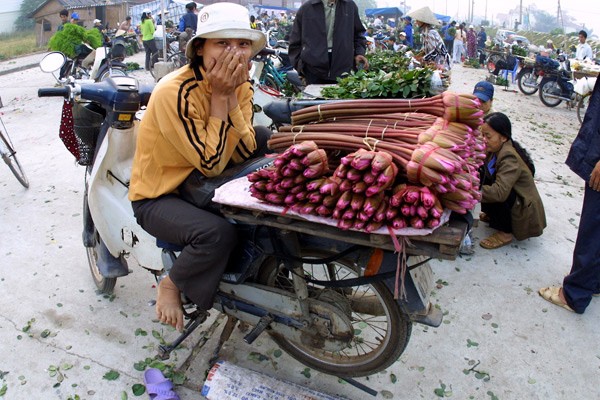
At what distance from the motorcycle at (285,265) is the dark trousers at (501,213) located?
1.79 meters

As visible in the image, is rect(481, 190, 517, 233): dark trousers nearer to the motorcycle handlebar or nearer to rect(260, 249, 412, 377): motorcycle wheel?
rect(260, 249, 412, 377): motorcycle wheel

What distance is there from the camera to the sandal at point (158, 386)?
242 cm

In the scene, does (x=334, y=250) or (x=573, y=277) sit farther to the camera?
(x=573, y=277)

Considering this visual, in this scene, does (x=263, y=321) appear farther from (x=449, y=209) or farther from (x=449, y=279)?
(x=449, y=279)

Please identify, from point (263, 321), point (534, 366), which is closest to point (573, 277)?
point (534, 366)

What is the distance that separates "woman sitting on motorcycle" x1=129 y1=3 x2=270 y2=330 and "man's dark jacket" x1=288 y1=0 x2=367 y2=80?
2995mm

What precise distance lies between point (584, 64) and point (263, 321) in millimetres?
10705

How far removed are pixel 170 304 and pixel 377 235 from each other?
1233 mm

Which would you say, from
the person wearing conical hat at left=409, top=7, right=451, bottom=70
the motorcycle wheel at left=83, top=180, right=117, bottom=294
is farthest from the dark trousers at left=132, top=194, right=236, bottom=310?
the person wearing conical hat at left=409, top=7, right=451, bottom=70

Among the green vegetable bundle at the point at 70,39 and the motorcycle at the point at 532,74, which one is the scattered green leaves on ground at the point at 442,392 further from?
the motorcycle at the point at 532,74

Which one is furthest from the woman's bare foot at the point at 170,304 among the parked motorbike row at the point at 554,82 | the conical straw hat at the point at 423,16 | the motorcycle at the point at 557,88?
the motorcycle at the point at 557,88

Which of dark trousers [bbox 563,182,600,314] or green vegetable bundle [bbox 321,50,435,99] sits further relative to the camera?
green vegetable bundle [bbox 321,50,435,99]

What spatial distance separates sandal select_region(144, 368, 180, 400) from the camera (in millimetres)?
2420

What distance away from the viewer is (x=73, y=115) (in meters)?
2.91
